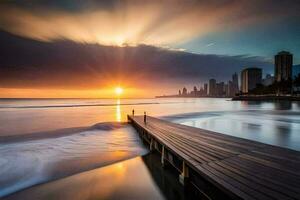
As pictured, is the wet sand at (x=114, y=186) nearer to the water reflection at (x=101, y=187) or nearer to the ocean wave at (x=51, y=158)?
the water reflection at (x=101, y=187)

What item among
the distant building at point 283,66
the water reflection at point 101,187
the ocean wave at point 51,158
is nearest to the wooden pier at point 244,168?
the water reflection at point 101,187

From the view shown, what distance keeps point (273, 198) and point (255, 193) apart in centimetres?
25

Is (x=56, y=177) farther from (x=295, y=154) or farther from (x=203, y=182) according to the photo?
(x=295, y=154)

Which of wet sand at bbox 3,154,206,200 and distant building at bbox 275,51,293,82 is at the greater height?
distant building at bbox 275,51,293,82

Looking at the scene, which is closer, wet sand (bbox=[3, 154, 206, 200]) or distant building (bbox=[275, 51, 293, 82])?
wet sand (bbox=[3, 154, 206, 200])

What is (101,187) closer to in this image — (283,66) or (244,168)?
(244,168)

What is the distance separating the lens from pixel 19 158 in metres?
9.08

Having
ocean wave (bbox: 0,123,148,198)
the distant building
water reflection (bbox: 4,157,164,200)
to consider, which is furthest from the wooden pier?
the distant building

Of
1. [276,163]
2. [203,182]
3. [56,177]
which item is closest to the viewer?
[276,163]

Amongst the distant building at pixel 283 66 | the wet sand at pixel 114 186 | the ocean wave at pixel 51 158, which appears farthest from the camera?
the distant building at pixel 283 66

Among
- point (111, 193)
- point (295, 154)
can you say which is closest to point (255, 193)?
point (295, 154)

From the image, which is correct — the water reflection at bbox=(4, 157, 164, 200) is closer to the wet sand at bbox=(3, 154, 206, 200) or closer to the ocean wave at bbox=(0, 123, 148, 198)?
the wet sand at bbox=(3, 154, 206, 200)

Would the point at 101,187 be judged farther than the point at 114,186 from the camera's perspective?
No

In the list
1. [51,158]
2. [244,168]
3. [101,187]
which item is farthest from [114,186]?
[51,158]
